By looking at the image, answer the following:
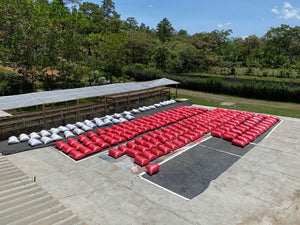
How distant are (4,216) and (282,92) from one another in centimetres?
4162

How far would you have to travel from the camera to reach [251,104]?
119 feet

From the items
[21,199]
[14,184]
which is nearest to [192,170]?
[21,199]

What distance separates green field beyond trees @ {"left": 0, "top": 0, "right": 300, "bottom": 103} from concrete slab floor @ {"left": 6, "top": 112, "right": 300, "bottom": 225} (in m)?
21.6

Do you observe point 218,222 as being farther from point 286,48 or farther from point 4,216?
point 286,48

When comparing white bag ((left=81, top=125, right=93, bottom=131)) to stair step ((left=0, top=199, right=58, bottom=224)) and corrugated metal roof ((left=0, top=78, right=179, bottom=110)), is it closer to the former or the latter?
corrugated metal roof ((left=0, top=78, right=179, bottom=110))

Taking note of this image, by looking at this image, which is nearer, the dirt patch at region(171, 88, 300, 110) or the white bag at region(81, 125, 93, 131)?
the white bag at region(81, 125, 93, 131)

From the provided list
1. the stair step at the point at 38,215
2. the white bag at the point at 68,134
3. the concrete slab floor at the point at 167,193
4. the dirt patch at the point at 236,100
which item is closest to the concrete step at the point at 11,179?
the concrete slab floor at the point at 167,193

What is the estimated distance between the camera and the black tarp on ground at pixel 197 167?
13514mm

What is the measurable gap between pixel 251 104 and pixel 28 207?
35434 millimetres

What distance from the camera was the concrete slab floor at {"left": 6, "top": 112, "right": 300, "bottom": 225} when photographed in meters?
10.9

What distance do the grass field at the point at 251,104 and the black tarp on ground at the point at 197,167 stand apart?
1351 cm

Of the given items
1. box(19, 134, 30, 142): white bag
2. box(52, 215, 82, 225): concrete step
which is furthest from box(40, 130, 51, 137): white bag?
box(52, 215, 82, 225): concrete step

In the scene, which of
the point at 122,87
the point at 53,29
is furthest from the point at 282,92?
the point at 53,29

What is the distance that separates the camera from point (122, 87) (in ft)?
104
